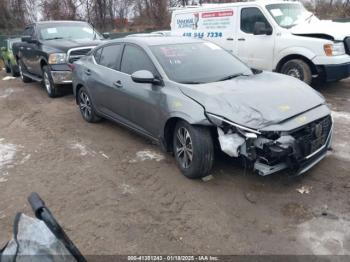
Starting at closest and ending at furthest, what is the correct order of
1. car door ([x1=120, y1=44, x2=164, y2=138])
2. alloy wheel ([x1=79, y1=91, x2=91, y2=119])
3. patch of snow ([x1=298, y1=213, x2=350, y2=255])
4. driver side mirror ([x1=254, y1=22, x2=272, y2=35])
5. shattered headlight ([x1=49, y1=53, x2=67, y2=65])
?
patch of snow ([x1=298, y1=213, x2=350, y2=255]) → car door ([x1=120, y1=44, x2=164, y2=138]) → alloy wheel ([x1=79, y1=91, x2=91, y2=119]) → driver side mirror ([x1=254, y1=22, x2=272, y2=35]) → shattered headlight ([x1=49, y1=53, x2=67, y2=65])

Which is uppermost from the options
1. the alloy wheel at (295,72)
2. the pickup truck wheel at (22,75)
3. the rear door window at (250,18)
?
the rear door window at (250,18)

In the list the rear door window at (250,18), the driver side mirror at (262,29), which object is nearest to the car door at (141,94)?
the driver side mirror at (262,29)

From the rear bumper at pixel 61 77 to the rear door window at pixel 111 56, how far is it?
2.79m

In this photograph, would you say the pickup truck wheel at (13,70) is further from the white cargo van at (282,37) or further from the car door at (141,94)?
the car door at (141,94)

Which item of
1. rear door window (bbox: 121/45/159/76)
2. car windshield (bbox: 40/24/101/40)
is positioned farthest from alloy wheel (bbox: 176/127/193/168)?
car windshield (bbox: 40/24/101/40)

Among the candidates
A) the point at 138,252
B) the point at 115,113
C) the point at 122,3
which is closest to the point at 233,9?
the point at 115,113

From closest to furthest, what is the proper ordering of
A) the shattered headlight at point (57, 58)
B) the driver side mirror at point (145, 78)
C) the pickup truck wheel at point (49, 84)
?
the driver side mirror at point (145, 78), the shattered headlight at point (57, 58), the pickup truck wheel at point (49, 84)

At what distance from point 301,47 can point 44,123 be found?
5.62 metres

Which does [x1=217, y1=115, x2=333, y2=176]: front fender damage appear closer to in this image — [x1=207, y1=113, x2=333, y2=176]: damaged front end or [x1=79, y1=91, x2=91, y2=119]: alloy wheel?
[x1=207, y1=113, x2=333, y2=176]: damaged front end

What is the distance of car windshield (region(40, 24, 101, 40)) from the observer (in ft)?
31.9

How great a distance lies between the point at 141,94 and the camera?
4.89 metres

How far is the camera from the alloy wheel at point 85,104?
6671 mm

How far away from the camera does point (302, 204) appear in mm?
3768

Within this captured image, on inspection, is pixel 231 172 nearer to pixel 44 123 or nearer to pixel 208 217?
pixel 208 217
